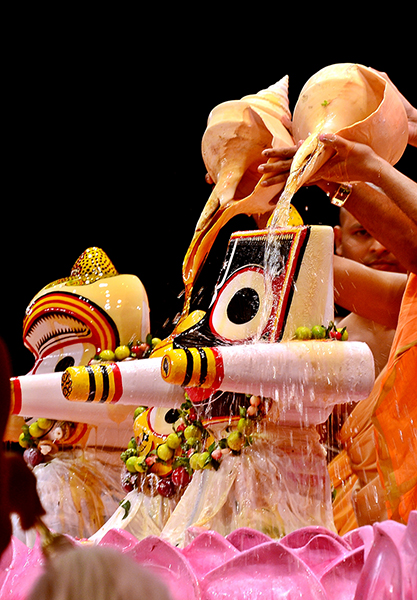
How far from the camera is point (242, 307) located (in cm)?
142

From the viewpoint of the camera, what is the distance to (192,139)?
113 inches

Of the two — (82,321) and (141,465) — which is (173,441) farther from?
(82,321)

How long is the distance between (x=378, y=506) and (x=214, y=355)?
769 millimetres

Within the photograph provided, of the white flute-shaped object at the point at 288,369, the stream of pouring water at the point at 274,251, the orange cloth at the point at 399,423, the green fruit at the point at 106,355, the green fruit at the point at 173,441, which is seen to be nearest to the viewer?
the white flute-shaped object at the point at 288,369

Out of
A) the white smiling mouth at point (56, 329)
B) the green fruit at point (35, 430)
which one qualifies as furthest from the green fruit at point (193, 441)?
the green fruit at point (35, 430)

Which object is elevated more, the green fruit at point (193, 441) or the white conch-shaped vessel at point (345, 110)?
the white conch-shaped vessel at point (345, 110)

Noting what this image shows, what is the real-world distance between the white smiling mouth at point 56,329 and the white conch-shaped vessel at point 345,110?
28.0 inches

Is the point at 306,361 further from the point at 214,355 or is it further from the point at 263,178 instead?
the point at 263,178

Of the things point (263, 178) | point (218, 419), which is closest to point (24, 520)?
point (218, 419)

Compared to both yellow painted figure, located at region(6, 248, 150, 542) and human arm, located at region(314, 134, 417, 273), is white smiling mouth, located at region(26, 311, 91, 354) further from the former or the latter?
human arm, located at region(314, 134, 417, 273)

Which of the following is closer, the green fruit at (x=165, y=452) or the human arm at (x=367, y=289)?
the green fruit at (x=165, y=452)

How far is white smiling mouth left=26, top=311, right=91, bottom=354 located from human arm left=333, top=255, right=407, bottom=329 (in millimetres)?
686

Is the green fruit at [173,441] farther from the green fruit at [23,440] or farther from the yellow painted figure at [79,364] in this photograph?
the green fruit at [23,440]

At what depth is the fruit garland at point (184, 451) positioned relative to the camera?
1400 mm
